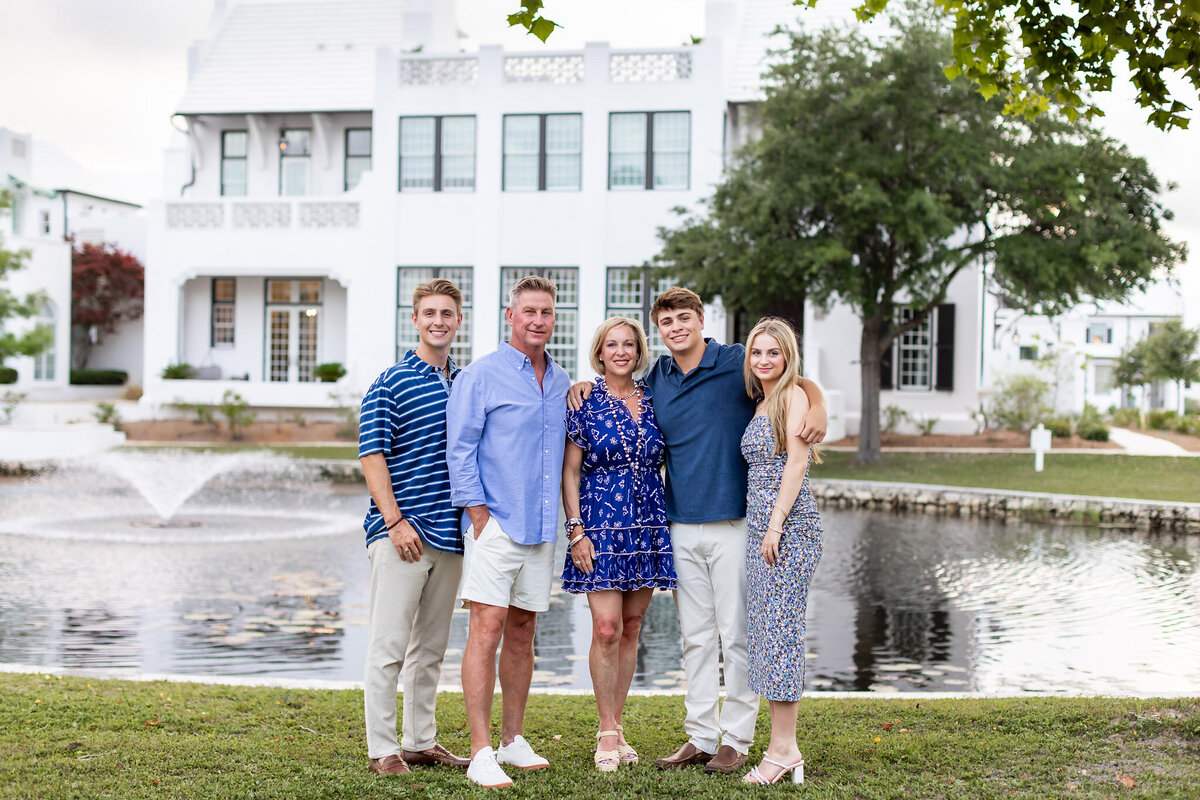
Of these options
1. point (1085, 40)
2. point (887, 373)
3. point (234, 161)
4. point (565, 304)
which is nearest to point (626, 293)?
point (565, 304)

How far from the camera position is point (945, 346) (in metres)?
27.4

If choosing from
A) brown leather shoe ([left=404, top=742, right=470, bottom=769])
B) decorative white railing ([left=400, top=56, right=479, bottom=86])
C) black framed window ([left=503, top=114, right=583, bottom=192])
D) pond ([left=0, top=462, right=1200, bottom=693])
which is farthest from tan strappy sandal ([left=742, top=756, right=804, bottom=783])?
decorative white railing ([left=400, top=56, right=479, bottom=86])

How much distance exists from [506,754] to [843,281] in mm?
17094

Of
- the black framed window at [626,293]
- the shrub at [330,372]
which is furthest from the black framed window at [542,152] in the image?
the shrub at [330,372]

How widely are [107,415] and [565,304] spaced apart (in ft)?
38.5

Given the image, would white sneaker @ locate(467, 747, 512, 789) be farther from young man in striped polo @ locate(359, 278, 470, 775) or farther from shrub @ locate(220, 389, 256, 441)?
shrub @ locate(220, 389, 256, 441)

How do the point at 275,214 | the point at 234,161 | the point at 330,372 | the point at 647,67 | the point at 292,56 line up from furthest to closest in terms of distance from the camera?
the point at 234,161 < the point at 292,56 < the point at 275,214 < the point at 330,372 < the point at 647,67

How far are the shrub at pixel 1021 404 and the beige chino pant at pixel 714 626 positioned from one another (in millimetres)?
23655

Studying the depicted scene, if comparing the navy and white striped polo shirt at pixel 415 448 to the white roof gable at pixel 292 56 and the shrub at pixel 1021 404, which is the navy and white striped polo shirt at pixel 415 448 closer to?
the shrub at pixel 1021 404

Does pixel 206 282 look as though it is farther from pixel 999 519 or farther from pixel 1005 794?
pixel 1005 794

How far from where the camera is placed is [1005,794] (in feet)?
14.7

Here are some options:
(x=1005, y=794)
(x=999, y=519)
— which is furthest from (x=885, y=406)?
(x=1005, y=794)

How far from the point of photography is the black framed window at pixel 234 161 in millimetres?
31781

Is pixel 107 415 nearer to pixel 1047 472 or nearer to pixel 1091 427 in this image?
pixel 1047 472
